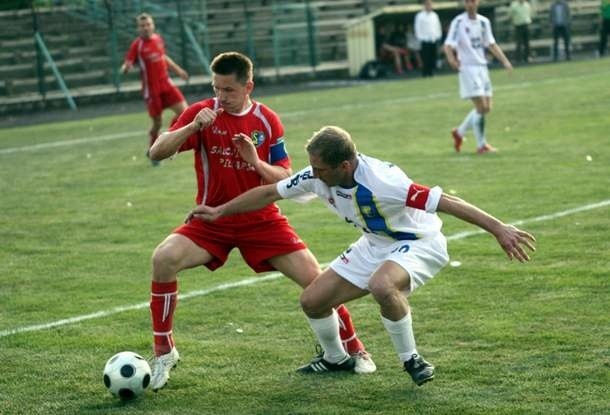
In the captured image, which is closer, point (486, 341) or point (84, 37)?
point (486, 341)

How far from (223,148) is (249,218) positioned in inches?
17.7

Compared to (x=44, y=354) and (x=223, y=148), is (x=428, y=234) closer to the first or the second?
(x=223, y=148)

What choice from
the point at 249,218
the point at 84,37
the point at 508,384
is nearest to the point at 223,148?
the point at 249,218

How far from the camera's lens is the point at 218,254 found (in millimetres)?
7758

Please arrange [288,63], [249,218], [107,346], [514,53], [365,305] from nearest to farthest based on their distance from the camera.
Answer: [249,218], [107,346], [365,305], [288,63], [514,53]

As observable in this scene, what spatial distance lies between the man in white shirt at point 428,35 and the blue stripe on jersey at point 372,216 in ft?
98.7

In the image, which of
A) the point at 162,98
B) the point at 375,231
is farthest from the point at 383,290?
the point at 162,98

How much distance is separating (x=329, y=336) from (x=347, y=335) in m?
0.25

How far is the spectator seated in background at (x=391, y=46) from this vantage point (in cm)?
3941

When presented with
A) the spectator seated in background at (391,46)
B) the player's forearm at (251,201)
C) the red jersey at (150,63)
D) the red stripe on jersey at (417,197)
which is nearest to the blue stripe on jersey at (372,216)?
the red stripe on jersey at (417,197)

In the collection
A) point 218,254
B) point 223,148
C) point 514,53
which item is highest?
point 223,148

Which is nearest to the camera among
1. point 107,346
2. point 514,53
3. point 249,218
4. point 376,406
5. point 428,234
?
point 376,406

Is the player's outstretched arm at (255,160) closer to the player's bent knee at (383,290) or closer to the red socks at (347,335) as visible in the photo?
the red socks at (347,335)

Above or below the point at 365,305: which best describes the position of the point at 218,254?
above
